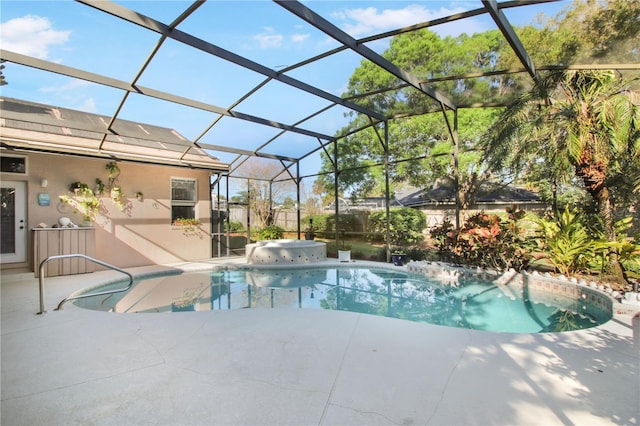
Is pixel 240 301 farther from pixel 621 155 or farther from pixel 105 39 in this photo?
pixel 621 155

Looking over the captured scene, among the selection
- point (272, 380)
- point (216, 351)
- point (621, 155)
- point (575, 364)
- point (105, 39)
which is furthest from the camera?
point (621, 155)

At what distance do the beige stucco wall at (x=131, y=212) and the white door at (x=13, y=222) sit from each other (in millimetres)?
135

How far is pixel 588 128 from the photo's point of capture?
595 cm

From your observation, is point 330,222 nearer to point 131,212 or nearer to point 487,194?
point 487,194

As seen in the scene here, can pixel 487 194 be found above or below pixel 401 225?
above

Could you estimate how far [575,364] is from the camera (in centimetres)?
295

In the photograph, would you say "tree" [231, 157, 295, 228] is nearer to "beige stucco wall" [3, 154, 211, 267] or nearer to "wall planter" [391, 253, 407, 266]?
"beige stucco wall" [3, 154, 211, 267]

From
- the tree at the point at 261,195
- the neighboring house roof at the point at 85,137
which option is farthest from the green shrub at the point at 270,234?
the neighboring house roof at the point at 85,137

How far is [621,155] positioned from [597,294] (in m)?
2.64

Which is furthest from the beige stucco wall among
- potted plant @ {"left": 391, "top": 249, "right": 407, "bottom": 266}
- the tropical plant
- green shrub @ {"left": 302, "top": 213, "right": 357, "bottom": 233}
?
the tropical plant

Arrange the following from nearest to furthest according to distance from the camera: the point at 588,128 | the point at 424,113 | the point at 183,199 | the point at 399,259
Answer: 1. the point at 588,128
2. the point at 424,113
3. the point at 399,259
4. the point at 183,199

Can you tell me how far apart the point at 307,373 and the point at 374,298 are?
4.32 meters

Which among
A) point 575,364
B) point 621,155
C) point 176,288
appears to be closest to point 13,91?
point 176,288

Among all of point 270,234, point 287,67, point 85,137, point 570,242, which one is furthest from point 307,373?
point 270,234
